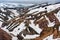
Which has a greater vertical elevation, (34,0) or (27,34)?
(34,0)

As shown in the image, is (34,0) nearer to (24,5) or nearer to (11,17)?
(24,5)

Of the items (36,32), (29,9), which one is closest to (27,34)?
(36,32)

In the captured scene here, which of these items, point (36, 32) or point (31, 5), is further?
point (31, 5)

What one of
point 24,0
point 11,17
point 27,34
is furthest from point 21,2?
point 27,34

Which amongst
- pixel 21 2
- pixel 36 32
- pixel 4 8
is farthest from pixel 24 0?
pixel 36 32

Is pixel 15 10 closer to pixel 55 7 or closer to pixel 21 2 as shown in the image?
pixel 21 2

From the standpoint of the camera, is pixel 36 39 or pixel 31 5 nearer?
pixel 36 39

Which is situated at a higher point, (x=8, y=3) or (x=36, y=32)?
(x=8, y=3)
